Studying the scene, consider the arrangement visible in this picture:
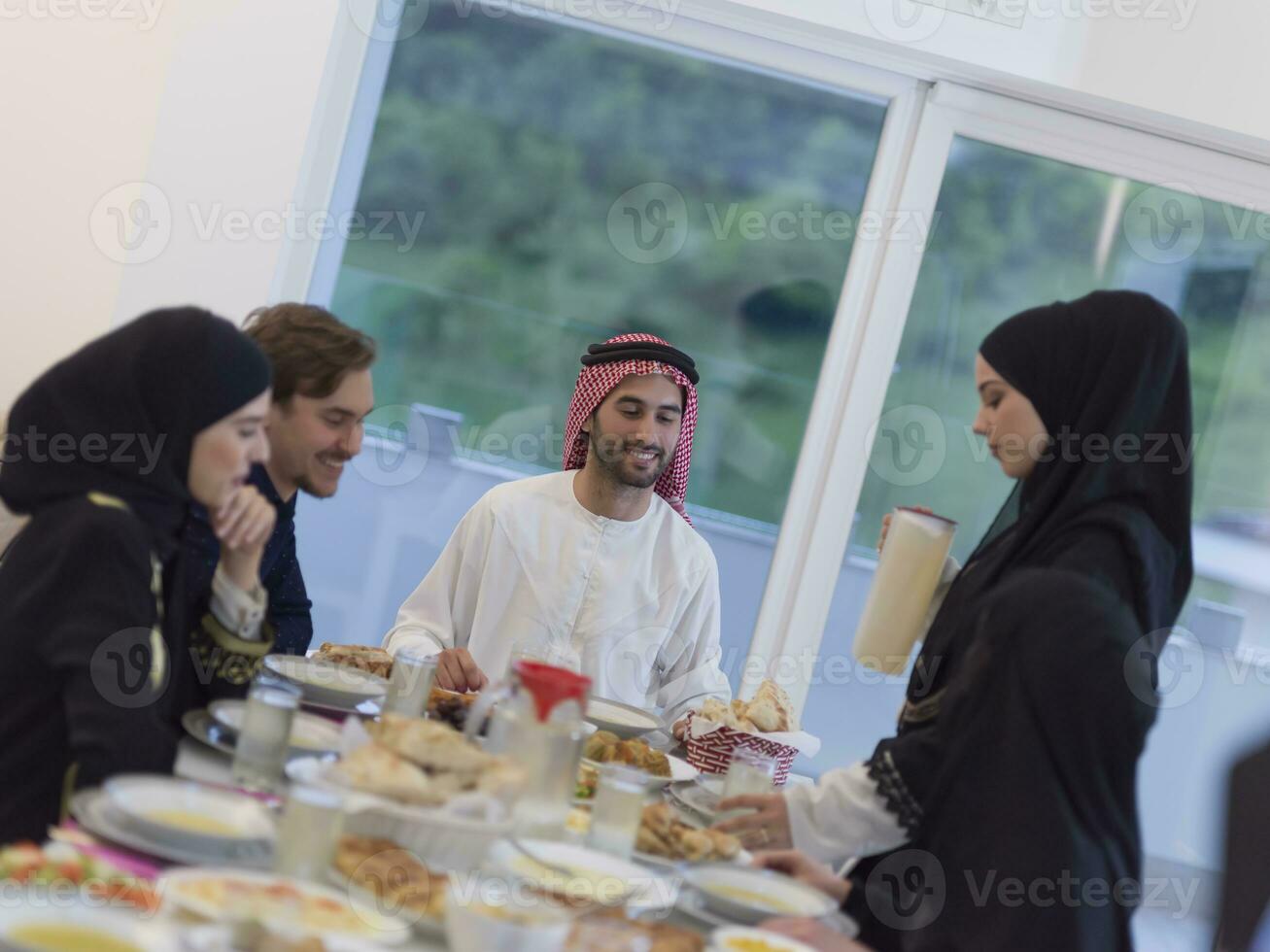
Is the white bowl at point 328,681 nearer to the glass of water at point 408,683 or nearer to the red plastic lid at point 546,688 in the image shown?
the glass of water at point 408,683

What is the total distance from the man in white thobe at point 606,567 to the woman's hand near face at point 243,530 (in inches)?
48.7

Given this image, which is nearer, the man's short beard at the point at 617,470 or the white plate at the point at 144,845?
the white plate at the point at 144,845

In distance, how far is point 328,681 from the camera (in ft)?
8.05

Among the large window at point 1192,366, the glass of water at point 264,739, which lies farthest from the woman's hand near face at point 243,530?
the large window at point 1192,366

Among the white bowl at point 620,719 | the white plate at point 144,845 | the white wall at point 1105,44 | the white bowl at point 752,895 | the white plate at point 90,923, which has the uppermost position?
the white wall at point 1105,44

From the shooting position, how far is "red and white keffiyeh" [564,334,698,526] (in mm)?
3672

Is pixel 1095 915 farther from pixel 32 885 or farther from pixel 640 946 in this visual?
pixel 32 885

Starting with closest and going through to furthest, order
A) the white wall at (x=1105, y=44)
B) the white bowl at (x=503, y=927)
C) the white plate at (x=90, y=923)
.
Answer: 1. the white plate at (x=90, y=923)
2. the white bowl at (x=503, y=927)
3. the white wall at (x=1105, y=44)

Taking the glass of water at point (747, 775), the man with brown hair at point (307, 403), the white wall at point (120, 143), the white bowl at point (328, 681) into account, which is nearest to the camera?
the glass of water at point (747, 775)

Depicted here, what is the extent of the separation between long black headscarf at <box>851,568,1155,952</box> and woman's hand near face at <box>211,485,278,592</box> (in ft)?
3.79

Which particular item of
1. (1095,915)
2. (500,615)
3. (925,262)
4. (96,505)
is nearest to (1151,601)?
(1095,915)

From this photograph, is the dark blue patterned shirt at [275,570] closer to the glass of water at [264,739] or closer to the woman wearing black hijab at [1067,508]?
the glass of water at [264,739]

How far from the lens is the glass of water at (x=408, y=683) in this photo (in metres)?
2.21

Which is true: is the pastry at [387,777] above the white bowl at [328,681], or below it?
above
